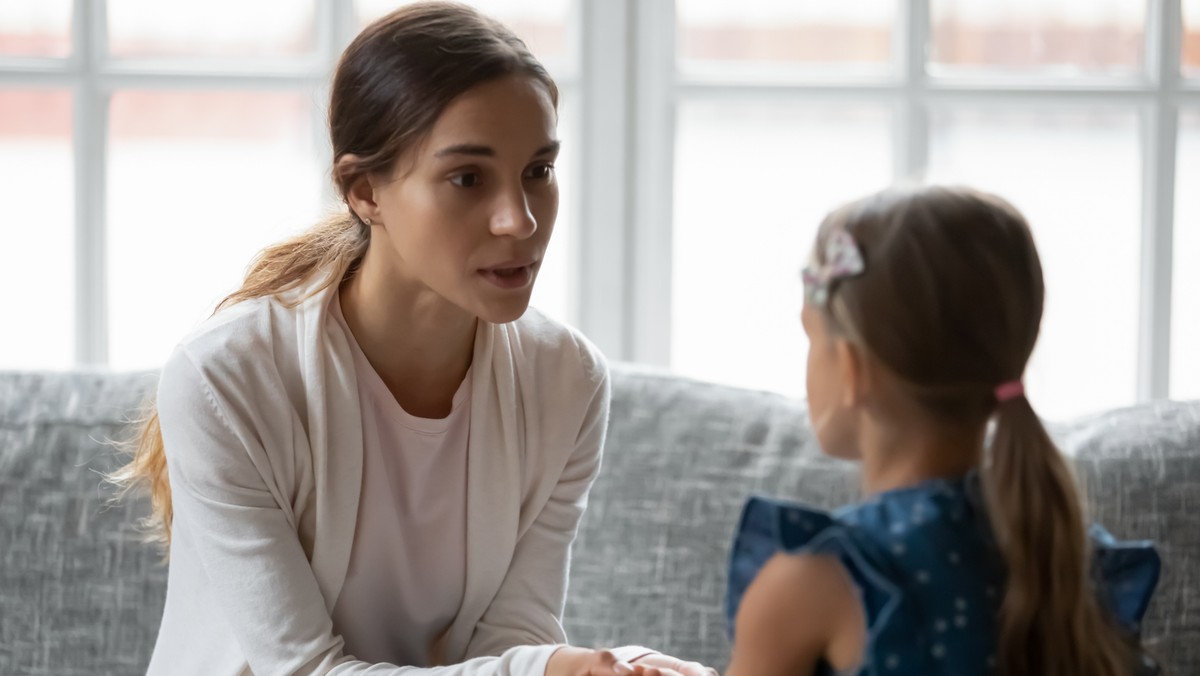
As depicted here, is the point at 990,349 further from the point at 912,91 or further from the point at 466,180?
the point at 912,91

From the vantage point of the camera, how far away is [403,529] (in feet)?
5.43

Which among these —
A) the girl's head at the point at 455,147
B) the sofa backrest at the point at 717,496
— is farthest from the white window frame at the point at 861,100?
the girl's head at the point at 455,147

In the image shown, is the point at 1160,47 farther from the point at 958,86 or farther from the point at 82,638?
the point at 82,638

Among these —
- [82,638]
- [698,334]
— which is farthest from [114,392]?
[698,334]

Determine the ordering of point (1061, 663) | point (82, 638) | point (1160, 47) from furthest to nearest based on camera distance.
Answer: point (1160, 47), point (82, 638), point (1061, 663)

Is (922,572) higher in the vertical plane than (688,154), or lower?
lower

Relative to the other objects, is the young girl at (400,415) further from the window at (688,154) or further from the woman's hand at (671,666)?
the window at (688,154)

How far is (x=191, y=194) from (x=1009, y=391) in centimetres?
180

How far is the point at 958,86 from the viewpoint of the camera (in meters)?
2.39

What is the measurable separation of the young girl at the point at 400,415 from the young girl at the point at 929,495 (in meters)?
0.34

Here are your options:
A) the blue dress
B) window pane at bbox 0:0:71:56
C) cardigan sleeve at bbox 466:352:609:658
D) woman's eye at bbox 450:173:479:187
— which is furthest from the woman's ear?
window pane at bbox 0:0:71:56

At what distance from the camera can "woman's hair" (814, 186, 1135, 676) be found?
109cm

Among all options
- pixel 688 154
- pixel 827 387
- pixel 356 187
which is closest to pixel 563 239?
pixel 688 154

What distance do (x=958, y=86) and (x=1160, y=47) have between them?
36cm
